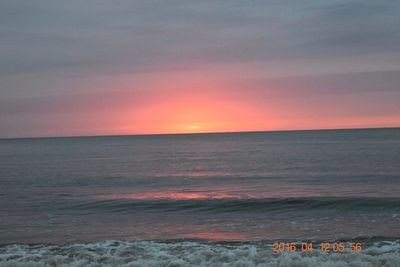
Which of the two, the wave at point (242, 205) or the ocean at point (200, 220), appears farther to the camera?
the wave at point (242, 205)

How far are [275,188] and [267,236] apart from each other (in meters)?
13.2

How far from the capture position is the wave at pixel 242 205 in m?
22.3

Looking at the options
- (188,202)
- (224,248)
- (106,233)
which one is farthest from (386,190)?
(106,233)
